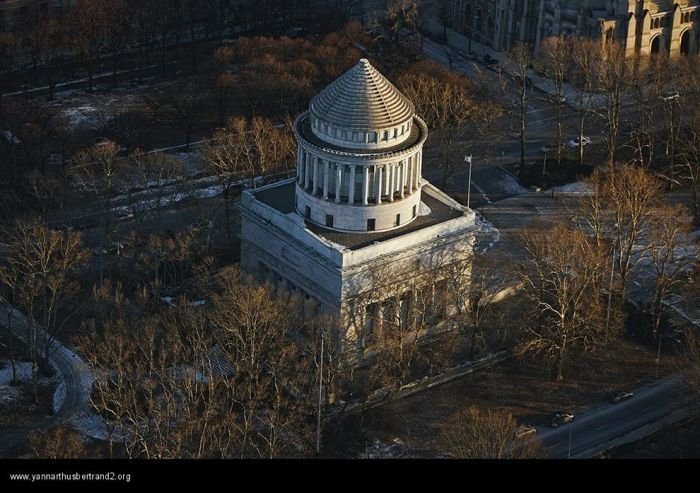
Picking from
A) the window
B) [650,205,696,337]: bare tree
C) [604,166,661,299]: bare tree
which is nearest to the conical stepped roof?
the window

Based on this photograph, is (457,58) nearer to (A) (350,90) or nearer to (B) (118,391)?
(A) (350,90)

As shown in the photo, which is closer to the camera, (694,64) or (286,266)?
(286,266)

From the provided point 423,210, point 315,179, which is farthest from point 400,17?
point 315,179

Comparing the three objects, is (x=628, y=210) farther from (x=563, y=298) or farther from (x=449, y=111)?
(x=449, y=111)

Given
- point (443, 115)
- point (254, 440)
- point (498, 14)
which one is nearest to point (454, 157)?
point (443, 115)

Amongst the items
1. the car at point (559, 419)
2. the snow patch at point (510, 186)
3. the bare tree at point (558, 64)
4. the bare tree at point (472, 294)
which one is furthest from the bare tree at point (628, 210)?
the bare tree at point (558, 64)

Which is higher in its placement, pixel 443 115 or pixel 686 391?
pixel 443 115
